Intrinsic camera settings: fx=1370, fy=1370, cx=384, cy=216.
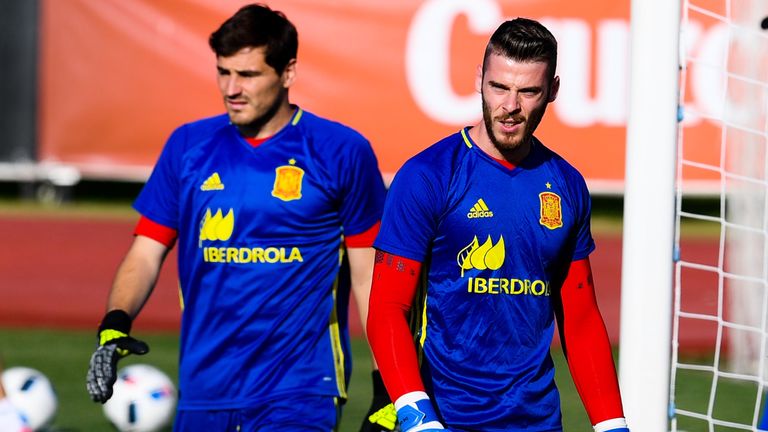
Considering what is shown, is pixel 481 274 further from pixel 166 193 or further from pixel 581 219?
pixel 166 193

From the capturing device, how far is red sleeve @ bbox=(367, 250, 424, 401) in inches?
155

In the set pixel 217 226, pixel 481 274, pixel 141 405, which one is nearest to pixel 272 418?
pixel 217 226

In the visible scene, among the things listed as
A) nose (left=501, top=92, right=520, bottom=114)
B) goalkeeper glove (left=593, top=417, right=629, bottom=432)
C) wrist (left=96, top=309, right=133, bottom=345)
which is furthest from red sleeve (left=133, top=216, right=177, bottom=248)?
goalkeeper glove (left=593, top=417, right=629, bottom=432)

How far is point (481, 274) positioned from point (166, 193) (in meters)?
1.61

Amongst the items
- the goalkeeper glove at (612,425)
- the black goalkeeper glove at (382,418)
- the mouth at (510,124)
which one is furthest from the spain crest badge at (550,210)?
the black goalkeeper glove at (382,418)

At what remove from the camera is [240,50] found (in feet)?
17.0

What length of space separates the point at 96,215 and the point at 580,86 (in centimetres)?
657

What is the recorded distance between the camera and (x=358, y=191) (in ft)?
17.1

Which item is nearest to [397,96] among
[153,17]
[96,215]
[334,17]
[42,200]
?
[334,17]

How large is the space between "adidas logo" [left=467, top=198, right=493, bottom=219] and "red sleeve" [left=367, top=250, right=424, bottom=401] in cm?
23

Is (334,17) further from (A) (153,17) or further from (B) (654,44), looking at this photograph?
(B) (654,44)

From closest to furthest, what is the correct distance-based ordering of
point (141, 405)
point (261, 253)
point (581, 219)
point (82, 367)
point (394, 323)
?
1. point (394, 323)
2. point (581, 219)
3. point (261, 253)
4. point (141, 405)
5. point (82, 367)

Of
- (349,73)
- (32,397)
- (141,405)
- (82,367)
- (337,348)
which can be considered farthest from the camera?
(349,73)

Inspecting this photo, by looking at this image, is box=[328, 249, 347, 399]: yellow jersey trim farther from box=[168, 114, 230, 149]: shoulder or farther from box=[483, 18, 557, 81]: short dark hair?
box=[483, 18, 557, 81]: short dark hair
